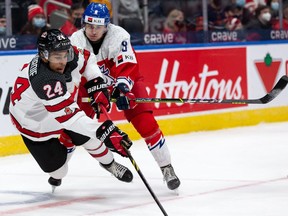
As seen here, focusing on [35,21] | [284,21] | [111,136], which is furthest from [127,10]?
[111,136]

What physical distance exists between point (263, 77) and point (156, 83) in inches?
60.1

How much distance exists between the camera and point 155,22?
8.65 meters

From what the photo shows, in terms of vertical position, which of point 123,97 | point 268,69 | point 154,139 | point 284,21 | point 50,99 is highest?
point 50,99

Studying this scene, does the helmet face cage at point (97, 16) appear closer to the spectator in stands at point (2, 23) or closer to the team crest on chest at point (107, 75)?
the team crest on chest at point (107, 75)

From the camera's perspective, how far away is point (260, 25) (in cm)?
945

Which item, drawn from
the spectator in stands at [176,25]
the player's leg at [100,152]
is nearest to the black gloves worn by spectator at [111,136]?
the player's leg at [100,152]

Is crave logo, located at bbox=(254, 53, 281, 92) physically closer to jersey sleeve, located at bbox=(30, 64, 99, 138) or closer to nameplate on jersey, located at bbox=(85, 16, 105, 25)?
nameplate on jersey, located at bbox=(85, 16, 105, 25)

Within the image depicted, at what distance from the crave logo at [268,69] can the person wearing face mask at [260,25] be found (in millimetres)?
236

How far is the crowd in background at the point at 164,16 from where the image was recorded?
7348mm

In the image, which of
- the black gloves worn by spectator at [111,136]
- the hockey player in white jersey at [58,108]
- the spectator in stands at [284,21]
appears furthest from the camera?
the spectator in stands at [284,21]

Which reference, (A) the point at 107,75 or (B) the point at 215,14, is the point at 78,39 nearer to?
(A) the point at 107,75

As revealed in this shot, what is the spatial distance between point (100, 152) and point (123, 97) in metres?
0.40

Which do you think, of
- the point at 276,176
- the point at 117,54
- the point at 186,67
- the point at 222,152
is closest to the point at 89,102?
the point at 117,54

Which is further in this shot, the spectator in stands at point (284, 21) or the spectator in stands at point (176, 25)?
the spectator in stands at point (284, 21)
